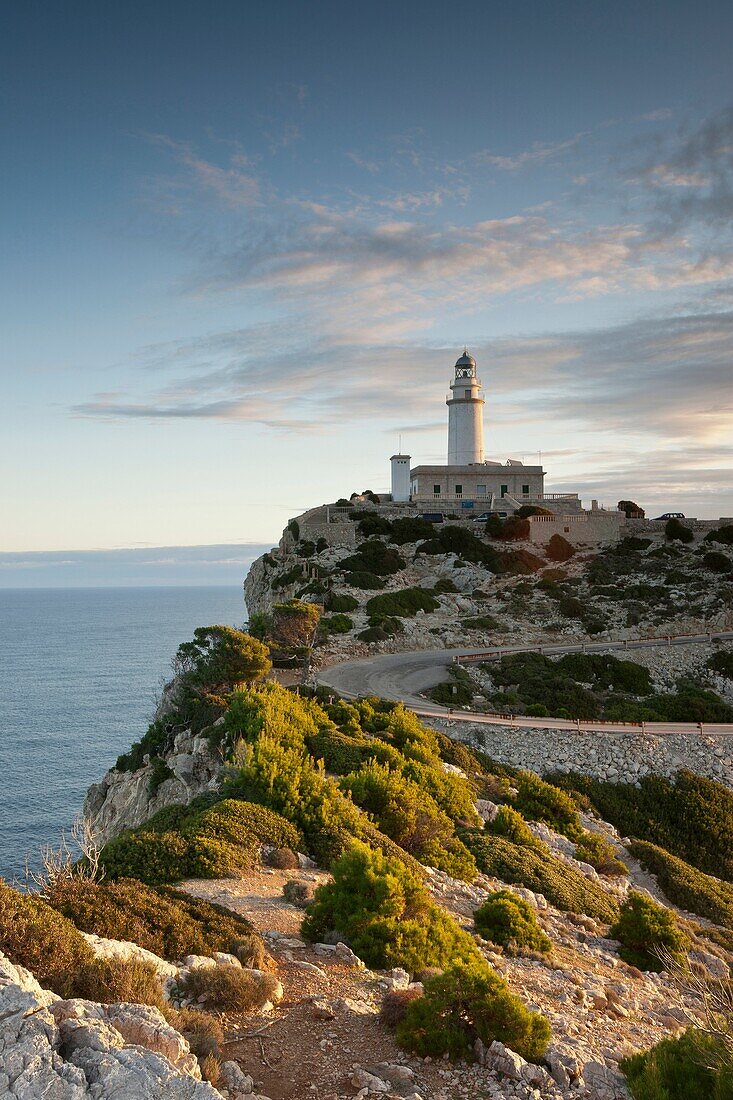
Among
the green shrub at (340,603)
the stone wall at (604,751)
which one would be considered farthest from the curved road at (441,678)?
the green shrub at (340,603)

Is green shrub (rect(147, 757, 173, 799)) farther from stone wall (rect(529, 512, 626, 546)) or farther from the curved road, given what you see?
stone wall (rect(529, 512, 626, 546))

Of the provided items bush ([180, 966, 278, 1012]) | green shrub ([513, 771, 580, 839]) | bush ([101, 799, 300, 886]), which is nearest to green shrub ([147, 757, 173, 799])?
bush ([101, 799, 300, 886])

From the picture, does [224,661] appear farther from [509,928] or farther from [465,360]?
[465,360]

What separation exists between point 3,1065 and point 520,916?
10.2 metres

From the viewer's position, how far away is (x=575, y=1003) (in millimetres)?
10562

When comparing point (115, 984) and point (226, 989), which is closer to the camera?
point (115, 984)

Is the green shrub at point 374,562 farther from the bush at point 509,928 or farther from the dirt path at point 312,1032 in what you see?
the dirt path at point 312,1032

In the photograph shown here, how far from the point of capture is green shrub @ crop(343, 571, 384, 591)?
53375mm

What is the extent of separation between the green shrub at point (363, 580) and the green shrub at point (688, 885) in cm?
3200

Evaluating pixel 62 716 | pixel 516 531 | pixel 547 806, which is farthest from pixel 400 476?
pixel 547 806

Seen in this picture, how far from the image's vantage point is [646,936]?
48.9 ft

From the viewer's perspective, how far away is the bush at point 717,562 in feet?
189

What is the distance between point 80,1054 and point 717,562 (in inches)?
2419

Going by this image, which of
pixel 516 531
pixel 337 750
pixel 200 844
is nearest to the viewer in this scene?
pixel 200 844
